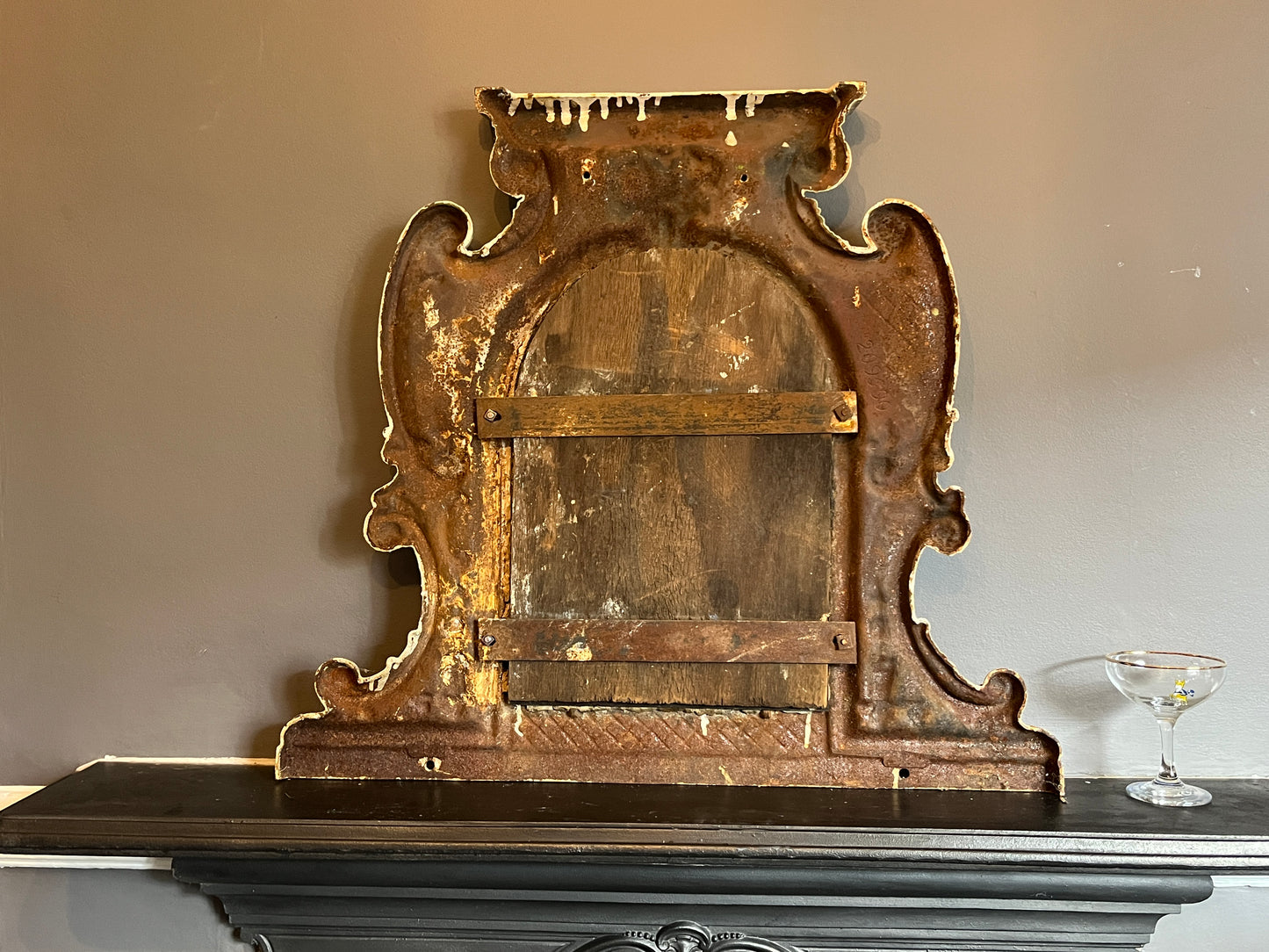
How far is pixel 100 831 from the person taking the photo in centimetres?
110

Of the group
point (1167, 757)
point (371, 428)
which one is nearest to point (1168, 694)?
point (1167, 757)

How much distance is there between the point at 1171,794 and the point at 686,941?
0.62 m

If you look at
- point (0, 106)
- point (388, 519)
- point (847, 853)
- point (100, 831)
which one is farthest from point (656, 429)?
point (0, 106)

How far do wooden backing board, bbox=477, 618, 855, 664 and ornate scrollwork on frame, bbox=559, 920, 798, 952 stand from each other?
1.10 feet

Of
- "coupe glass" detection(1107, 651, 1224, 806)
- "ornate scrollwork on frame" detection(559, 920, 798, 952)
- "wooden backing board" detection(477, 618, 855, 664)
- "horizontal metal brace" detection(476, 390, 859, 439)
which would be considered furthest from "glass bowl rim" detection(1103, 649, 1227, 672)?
"ornate scrollwork on frame" detection(559, 920, 798, 952)

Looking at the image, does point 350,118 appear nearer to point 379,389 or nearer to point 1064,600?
point 379,389

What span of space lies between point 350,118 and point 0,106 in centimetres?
50

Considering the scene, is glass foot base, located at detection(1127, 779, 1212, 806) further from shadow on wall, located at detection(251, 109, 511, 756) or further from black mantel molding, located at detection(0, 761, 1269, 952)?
shadow on wall, located at detection(251, 109, 511, 756)

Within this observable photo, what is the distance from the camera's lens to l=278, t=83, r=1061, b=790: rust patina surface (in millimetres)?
1195

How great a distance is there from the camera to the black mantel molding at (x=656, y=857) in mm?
1058

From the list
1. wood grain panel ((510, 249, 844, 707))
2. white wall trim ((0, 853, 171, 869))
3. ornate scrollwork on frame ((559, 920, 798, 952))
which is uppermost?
wood grain panel ((510, 249, 844, 707))

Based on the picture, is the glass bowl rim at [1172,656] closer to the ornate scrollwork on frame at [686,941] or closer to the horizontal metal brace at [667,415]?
the horizontal metal brace at [667,415]

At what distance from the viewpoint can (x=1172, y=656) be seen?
1.23 meters

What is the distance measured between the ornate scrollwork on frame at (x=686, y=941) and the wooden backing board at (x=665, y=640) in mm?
335
